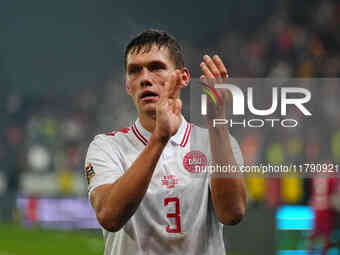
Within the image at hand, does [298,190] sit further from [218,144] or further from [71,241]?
[218,144]

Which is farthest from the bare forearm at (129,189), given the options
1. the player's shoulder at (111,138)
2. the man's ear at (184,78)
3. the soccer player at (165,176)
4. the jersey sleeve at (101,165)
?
the player's shoulder at (111,138)

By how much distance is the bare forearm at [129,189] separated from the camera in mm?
2381

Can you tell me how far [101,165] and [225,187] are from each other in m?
0.53

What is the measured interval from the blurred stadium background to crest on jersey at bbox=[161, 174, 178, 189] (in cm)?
622

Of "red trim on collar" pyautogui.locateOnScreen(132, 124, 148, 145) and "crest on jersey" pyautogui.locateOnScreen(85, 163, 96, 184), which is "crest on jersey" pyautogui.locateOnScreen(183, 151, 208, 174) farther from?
"crest on jersey" pyautogui.locateOnScreen(85, 163, 96, 184)

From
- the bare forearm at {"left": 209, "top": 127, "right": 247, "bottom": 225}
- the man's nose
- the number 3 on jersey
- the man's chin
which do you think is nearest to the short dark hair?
the man's nose

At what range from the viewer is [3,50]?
70.2 feet

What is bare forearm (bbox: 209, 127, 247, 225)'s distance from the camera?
8.26 feet

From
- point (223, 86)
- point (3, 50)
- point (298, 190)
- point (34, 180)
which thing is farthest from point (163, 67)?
point (3, 50)

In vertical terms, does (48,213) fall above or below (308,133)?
below

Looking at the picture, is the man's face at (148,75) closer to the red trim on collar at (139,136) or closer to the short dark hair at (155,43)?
the short dark hair at (155,43)

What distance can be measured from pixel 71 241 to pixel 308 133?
940 cm

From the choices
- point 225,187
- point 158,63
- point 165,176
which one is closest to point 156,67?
point 158,63

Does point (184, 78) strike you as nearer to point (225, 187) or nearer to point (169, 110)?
point (169, 110)
